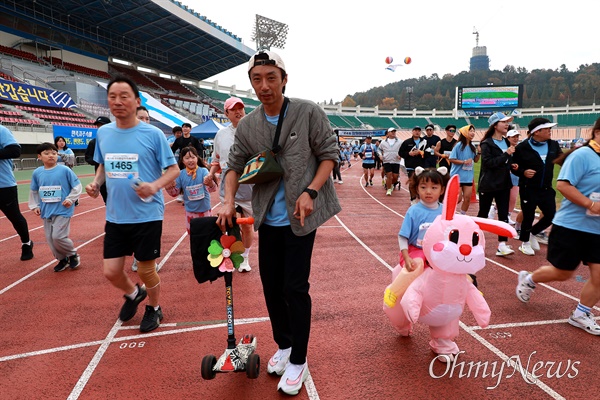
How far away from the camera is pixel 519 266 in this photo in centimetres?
486

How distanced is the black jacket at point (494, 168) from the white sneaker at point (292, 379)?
425cm

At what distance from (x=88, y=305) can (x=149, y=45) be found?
4107cm

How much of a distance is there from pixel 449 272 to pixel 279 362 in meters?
1.32

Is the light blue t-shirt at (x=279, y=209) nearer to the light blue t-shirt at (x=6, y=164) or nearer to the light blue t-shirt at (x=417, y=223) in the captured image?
the light blue t-shirt at (x=417, y=223)

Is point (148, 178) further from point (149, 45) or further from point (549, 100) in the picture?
point (549, 100)

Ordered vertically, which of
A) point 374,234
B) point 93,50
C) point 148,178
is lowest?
point 374,234

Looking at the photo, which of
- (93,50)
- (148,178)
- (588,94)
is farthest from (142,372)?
(588,94)

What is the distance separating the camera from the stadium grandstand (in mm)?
21578

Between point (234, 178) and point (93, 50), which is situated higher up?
point (93, 50)

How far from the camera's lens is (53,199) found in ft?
15.8

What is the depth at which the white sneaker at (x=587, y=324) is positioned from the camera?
120 inches

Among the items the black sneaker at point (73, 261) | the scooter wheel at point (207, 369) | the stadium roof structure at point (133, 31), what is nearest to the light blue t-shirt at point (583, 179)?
the scooter wheel at point (207, 369)

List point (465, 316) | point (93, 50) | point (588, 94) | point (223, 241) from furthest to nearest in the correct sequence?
point (588, 94)
point (93, 50)
point (465, 316)
point (223, 241)

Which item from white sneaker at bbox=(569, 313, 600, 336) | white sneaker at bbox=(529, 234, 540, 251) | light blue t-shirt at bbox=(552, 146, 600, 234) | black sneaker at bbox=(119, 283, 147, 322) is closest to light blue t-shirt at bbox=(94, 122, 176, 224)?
black sneaker at bbox=(119, 283, 147, 322)
